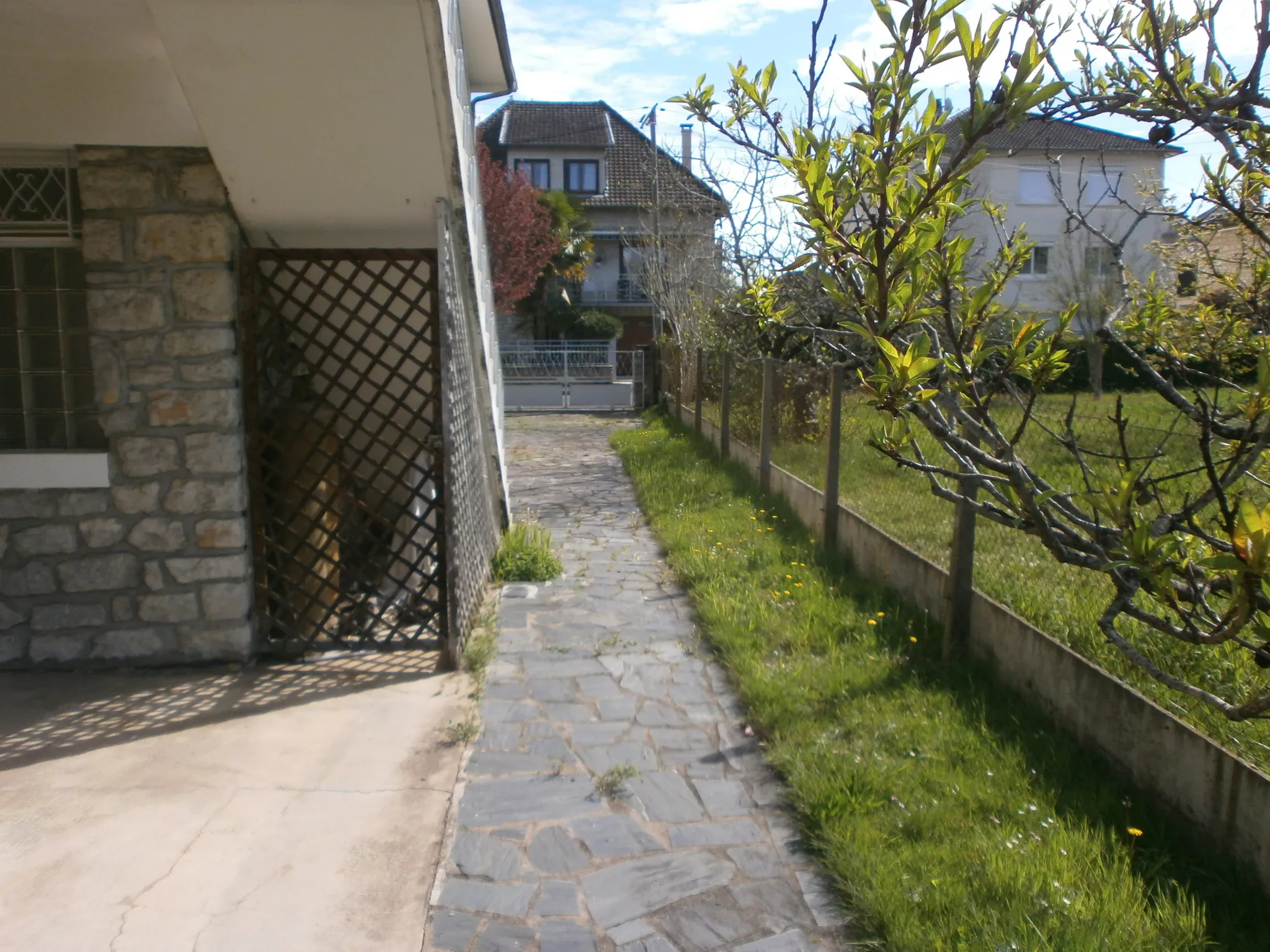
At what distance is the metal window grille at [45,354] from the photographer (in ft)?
16.9

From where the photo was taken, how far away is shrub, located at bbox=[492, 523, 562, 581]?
713 centimetres

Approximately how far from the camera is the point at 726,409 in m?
11.6

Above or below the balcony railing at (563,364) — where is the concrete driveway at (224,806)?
below

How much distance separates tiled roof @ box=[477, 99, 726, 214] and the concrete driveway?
104 feet

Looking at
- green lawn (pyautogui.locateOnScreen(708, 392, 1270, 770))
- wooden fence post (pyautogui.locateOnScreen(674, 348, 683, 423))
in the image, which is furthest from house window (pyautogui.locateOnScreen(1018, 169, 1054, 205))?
green lawn (pyautogui.locateOnScreen(708, 392, 1270, 770))

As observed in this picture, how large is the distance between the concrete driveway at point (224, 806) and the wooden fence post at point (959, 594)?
7.70ft

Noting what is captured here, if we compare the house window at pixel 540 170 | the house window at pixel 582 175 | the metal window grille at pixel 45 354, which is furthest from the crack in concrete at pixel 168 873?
the house window at pixel 582 175

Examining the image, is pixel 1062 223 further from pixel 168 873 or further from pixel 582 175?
pixel 582 175

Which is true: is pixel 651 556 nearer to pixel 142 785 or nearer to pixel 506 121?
pixel 142 785

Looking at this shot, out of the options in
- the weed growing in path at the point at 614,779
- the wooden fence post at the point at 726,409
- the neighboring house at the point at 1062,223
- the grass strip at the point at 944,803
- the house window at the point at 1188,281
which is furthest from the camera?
the neighboring house at the point at 1062,223

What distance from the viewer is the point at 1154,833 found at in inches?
129

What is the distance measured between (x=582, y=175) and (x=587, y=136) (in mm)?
1551

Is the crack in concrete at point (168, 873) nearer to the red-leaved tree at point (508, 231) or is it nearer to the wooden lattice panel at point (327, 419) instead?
the wooden lattice panel at point (327, 419)

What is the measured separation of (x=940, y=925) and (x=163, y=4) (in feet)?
13.6
